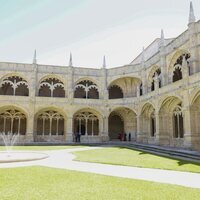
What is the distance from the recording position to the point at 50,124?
31312mm

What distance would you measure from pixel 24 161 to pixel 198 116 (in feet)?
43.9

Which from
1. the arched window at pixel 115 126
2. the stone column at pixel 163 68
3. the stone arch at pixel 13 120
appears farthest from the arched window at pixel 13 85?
the stone column at pixel 163 68

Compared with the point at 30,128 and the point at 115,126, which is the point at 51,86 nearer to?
the point at 30,128

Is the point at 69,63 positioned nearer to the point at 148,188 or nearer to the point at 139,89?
the point at 139,89

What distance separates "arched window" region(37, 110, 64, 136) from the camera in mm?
31641

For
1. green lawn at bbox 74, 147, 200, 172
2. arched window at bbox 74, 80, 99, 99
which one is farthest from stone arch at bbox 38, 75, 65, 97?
green lawn at bbox 74, 147, 200, 172

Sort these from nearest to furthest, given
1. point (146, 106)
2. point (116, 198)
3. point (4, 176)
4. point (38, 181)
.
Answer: point (116, 198)
point (38, 181)
point (4, 176)
point (146, 106)

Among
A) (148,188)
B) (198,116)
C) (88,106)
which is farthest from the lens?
(88,106)

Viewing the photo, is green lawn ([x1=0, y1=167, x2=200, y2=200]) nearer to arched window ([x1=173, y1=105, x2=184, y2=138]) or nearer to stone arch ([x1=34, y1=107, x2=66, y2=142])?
arched window ([x1=173, y1=105, x2=184, y2=138])

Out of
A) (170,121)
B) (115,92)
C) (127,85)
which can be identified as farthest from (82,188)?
(115,92)

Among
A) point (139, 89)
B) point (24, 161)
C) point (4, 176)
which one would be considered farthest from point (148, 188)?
point (139, 89)

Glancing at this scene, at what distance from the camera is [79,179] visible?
777cm

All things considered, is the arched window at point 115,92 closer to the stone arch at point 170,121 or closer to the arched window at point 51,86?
the arched window at point 51,86

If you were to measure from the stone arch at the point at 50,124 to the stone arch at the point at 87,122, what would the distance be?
1.83m
